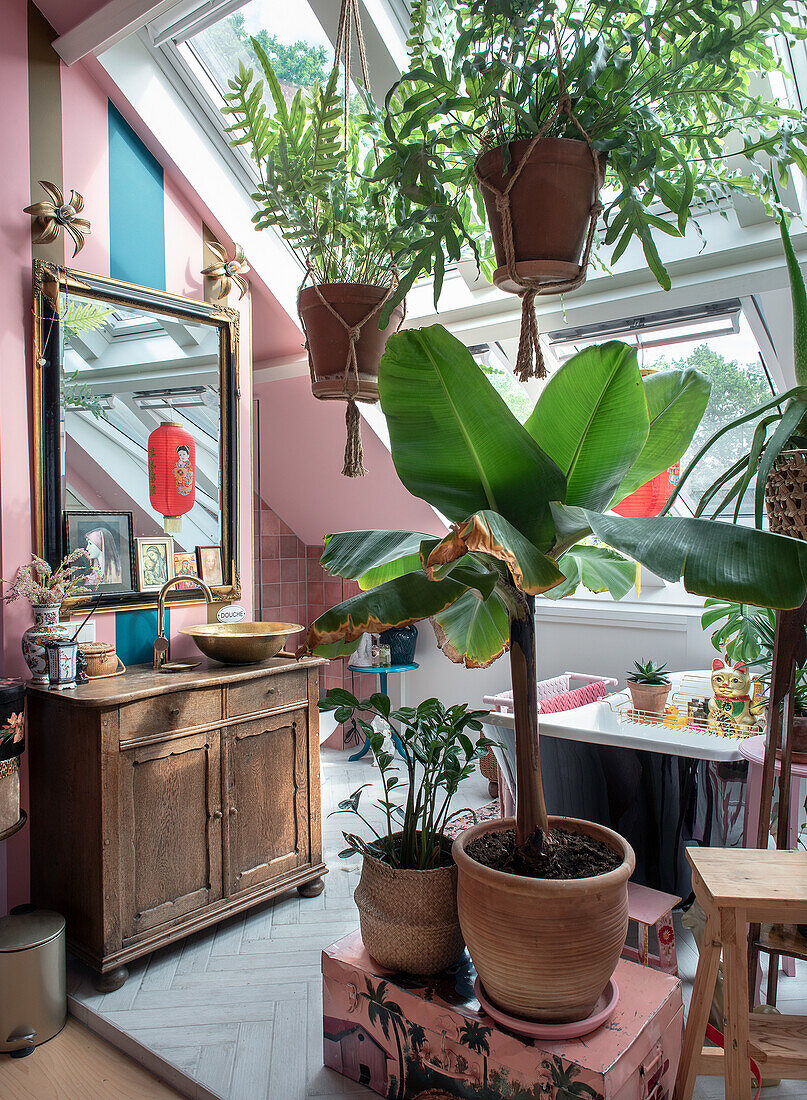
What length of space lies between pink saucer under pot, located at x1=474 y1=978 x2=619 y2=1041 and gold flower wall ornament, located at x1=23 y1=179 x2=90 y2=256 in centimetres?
265

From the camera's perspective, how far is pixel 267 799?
289 centimetres

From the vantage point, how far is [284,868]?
9.68ft

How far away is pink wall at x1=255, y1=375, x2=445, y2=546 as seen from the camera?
4031 mm

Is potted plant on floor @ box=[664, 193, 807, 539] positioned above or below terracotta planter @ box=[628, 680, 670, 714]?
above

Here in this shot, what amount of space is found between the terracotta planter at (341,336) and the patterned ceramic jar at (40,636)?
125 cm

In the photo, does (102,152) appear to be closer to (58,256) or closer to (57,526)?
(58,256)

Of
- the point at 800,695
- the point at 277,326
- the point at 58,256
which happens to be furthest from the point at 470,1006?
the point at 277,326

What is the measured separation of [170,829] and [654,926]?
153 cm

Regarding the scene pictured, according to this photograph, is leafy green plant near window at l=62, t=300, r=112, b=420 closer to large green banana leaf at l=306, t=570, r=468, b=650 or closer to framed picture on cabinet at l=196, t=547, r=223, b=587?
framed picture on cabinet at l=196, t=547, r=223, b=587

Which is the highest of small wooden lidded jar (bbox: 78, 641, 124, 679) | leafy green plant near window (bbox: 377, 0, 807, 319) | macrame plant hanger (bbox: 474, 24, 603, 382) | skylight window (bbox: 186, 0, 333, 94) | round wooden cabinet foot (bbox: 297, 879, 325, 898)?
skylight window (bbox: 186, 0, 333, 94)

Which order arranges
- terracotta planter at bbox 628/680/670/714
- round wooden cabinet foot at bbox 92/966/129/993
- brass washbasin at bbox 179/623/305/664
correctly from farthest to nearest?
terracotta planter at bbox 628/680/670/714 → brass washbasin at bbox 179/623/305/664 → round wooden cabinet foot at bbox 92/966/129/993

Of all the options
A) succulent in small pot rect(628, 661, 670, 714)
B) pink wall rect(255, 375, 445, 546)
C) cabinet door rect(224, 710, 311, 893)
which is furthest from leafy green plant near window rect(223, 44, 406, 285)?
succulent in small pot rect(628, 661, 670, 714)

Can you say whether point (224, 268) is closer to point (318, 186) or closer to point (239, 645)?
point (318, 186)

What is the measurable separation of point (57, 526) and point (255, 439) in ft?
6.19
